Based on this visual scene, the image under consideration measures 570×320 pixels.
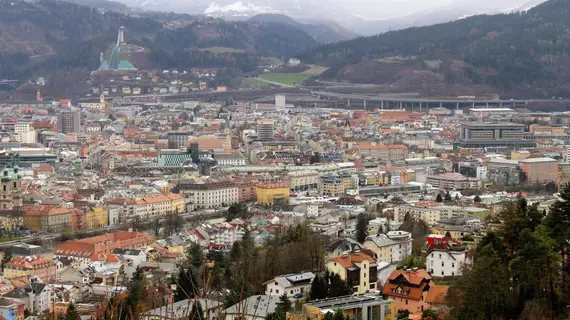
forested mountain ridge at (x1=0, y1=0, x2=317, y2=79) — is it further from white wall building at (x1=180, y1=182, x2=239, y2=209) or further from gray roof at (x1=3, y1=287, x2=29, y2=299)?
gray roof at (x1=3, y1=287, x2=29, y2=299)

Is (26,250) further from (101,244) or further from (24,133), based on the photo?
(24,133)

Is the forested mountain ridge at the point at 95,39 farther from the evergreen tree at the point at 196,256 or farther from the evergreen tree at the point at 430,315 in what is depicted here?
the evergreen tree at the point at 430,315

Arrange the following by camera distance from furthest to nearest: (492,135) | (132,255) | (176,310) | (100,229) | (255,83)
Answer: (255,83) → (492,135) → (100,229) → (132,255) → (176,310)

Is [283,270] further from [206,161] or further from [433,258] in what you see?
[206,161]

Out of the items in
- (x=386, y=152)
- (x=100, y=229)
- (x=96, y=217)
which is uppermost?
(x=386, y=152)

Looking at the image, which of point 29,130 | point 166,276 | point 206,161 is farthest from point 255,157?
point 166,276

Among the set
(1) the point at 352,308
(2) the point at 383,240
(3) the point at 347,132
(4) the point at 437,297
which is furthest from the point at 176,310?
(3) the point at 347,132

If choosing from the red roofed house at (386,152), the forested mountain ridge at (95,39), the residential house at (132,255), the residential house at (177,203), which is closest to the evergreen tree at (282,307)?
the residential house at (132,255)
